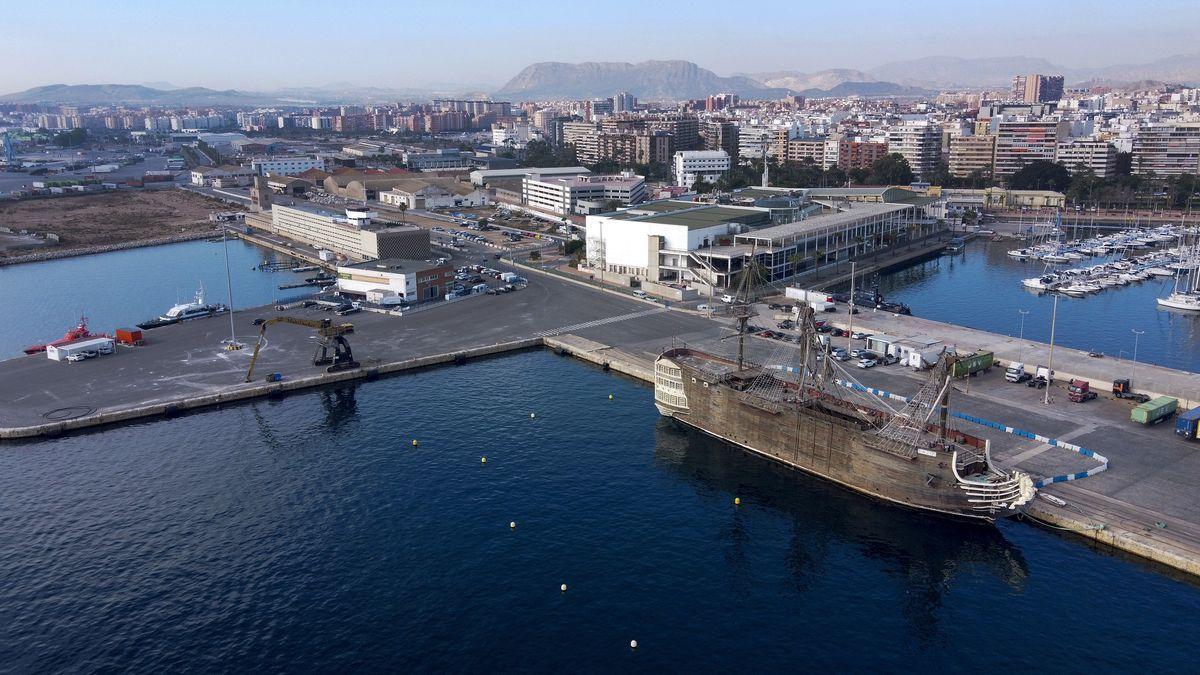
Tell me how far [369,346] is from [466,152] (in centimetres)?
12326

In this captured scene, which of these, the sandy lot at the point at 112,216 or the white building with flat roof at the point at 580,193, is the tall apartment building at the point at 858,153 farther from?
the sandy lot at the point at 112,216

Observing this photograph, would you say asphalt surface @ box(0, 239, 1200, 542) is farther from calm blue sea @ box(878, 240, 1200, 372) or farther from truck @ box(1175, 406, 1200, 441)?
calm blue sea @ box(878, 240, 1200, 372)

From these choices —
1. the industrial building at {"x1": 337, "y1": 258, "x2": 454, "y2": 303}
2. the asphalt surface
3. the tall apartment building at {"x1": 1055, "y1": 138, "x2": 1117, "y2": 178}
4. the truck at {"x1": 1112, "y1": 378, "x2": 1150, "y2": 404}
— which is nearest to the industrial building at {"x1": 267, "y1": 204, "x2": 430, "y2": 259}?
the industrial building at {"x1": 337, "y1": 258, "x2": 454, "y2": 303}

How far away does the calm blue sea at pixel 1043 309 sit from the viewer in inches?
1747

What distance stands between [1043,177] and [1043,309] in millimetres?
58026

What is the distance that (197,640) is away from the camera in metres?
20.3

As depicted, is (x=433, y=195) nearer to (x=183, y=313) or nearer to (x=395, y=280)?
(x=395, y=280)

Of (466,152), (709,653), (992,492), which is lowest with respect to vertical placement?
(709,653)

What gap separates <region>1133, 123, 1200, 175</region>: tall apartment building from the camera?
10569cm

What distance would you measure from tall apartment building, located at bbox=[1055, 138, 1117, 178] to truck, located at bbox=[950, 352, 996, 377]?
274ft

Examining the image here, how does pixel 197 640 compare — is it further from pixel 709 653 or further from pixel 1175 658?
pixel 1175 658

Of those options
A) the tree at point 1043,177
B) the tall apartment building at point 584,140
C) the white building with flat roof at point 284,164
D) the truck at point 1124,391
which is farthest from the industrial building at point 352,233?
the tree at point 1043,177

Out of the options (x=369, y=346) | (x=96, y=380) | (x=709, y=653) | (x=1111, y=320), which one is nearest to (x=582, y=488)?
(x=709, y=653)

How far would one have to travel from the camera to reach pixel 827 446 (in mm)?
29141
